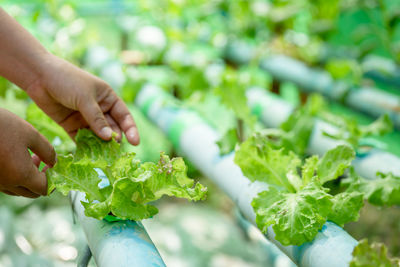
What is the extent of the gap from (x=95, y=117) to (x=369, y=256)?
0.54 m

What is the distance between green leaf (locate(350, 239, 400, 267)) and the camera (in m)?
0.57

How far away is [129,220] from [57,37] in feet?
4.40

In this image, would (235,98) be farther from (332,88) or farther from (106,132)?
(332,88)

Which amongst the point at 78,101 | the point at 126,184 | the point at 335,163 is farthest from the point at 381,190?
the point at 78,101

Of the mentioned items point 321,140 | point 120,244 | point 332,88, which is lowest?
point 332,88

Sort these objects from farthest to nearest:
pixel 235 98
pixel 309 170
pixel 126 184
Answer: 1. pixel 235 98
2. pixel 309 170
3. pixel 126 184

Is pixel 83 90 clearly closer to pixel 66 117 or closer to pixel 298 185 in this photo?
pixel 66 117

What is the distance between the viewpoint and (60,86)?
886 mm

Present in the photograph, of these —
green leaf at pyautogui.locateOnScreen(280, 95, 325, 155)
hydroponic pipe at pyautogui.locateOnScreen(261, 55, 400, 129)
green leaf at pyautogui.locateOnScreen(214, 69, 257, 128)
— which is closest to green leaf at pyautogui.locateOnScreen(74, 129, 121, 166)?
green leaf at pyautogui.locateOnScreen(214, 69, 257, 128)

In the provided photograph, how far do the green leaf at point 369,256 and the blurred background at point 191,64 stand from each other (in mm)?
740

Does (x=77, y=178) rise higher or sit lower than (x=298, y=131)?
higher

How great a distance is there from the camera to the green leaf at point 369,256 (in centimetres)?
57

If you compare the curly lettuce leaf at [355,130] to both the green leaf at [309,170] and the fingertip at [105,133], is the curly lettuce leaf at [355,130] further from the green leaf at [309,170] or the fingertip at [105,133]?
the fingertip at [105,133]

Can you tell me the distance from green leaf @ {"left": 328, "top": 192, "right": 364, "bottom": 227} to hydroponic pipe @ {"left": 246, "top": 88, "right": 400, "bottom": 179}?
20cm
